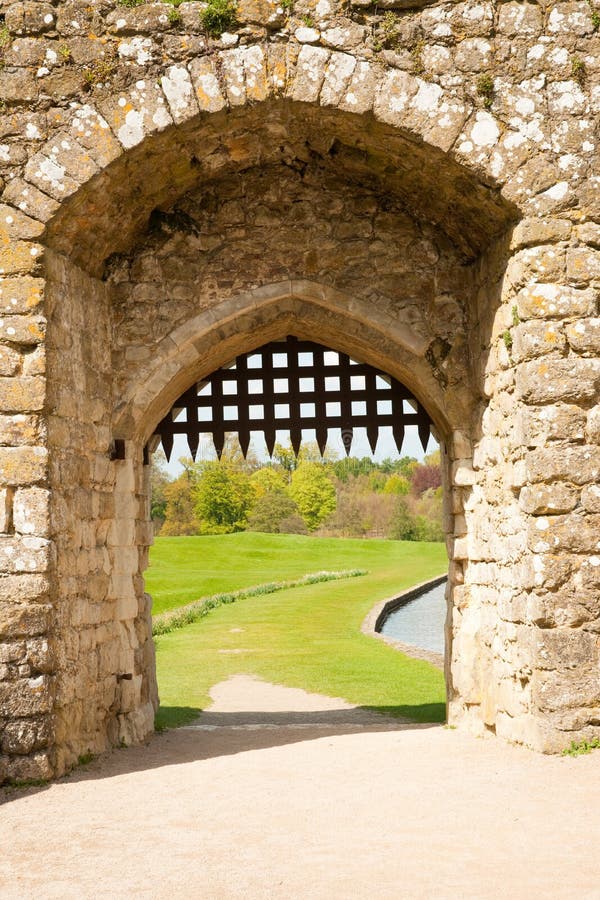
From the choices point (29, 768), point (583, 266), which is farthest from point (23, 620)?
point (583, 266)

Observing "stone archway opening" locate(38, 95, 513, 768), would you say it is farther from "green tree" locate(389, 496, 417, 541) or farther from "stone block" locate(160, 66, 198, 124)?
"green tree" locate(389, 496, 417, 541)

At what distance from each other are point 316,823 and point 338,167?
153 inches

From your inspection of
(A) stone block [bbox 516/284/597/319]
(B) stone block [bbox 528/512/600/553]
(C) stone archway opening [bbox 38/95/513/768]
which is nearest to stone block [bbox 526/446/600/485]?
(B) stone block [bbox 528/512/600/553]

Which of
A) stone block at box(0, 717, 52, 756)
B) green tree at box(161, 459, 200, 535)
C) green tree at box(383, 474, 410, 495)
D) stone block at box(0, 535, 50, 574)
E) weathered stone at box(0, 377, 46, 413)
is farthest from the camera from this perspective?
green tree at box(383, 474, 410, 495)

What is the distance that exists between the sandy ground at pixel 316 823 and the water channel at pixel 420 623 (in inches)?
303

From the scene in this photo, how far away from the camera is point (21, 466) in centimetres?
498

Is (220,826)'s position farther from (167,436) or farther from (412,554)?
(412,554)

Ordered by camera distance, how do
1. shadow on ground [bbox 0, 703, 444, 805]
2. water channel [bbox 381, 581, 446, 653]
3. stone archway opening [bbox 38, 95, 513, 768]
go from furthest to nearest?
water channel [bbox 381, 581, 446, 653] < stone archway opening [bbox 38, 95, 513, 768] < shadow on ground [bbox 0, 703, 444, 805]

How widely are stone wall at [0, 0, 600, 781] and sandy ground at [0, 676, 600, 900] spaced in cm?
38

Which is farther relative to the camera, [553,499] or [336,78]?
[336,78]

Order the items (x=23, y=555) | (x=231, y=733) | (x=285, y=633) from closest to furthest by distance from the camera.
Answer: (x=23, y=555) < (x=231, y=733) < (x=285, y=633)

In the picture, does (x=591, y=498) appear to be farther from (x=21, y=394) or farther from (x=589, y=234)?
(x=21, y=394)

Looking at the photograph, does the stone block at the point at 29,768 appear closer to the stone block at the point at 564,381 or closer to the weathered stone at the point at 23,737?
the weathered stone at the point at 23,737

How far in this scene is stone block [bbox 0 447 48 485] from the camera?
4.97 m
